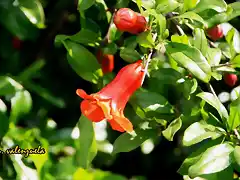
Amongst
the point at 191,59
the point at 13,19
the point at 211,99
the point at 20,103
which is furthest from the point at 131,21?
the point at 13,19

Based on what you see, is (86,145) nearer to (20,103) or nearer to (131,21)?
(20,103)

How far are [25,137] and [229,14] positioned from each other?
2.17 ft

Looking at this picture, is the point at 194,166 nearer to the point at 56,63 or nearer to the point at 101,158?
the point at 101,158

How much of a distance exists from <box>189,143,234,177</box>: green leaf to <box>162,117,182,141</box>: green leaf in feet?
0.28

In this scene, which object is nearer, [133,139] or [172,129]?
[172,129]

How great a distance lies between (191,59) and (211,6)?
6.5 inches

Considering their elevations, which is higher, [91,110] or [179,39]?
[179,39]

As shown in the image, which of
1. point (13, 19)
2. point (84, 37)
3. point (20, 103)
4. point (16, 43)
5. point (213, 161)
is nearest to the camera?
point (213, 161)

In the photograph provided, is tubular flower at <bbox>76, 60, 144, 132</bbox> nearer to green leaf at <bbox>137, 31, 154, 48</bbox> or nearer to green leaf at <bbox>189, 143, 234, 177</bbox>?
green leaf at <bbox>137, 31, 154, 48</bbox>

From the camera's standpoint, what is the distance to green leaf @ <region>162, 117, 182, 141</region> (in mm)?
1451

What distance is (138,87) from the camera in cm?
157

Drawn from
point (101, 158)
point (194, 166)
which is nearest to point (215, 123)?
point (194, 166)

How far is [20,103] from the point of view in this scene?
179cm

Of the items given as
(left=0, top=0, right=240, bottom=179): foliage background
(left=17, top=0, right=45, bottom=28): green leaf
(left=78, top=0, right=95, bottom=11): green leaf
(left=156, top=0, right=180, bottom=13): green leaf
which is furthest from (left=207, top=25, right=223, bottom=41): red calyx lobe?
(left=17, top=0, right=45, bottom=28): green leaf
